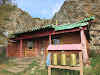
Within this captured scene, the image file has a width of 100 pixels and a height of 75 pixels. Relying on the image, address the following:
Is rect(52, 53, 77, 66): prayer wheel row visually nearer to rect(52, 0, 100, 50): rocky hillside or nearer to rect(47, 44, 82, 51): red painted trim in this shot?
rect(47, 44, 82, 51): red painted trim

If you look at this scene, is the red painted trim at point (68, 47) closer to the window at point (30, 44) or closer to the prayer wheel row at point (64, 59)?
the prayer wheel row at point (64, 59)

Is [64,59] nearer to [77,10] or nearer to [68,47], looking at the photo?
[68,47]

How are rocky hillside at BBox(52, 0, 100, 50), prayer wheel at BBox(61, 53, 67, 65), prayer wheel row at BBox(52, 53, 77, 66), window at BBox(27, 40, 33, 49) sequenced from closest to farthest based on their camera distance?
1. prayer wheel row at BBox(52, 53, 77, 66)
2. prayer wheel at BBox(61, 53, 67, 65)
3. window at BBox(27, 40, 33, 49)
4. rocky hillside at BBox(52, 0, 100, 50)

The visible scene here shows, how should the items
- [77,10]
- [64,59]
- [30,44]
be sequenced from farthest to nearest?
[77,10]
[30,44]
[64,59]

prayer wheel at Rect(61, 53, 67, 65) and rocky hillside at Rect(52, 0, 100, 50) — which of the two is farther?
rocky hillside at Rect(52, 0, 100, 50)

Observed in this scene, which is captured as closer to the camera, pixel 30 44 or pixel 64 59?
pixel 64 59

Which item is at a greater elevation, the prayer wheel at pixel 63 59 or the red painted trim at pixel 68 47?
the red painted trim at pixel 68 47

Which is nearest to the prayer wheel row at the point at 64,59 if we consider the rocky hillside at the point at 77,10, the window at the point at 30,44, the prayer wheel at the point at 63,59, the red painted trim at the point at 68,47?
the prayer wheel at the point at 63,59

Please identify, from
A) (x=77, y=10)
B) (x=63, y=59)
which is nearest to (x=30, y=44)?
(x=63, y=59)

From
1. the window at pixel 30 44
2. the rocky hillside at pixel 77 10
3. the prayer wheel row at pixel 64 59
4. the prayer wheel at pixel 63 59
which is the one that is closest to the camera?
the prayer wheel row at pixel 64 59

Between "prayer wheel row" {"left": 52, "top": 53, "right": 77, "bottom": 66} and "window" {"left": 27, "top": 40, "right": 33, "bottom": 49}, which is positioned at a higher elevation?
"window" {"left": 27, "top": 40, "right": 33, "bottom": 49}

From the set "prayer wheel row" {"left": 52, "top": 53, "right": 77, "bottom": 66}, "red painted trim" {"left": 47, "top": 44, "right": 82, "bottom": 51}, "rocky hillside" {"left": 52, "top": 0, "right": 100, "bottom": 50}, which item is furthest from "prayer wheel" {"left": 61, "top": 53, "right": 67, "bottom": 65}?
"rocky hillside" {"left": 52, "top": 0, "right": 100, "bottom": 50}

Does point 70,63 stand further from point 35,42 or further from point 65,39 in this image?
point 35,42

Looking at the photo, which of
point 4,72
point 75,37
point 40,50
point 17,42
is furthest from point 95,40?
point 4,72
